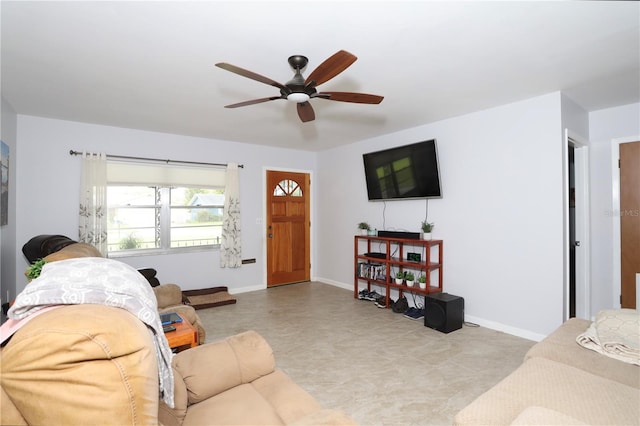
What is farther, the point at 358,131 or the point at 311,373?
the point at 358,131

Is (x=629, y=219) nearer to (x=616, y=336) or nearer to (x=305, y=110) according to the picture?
(x=616, y=336)

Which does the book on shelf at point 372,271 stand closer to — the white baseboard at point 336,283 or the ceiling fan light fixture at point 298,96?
the white baseboard at point 336,283

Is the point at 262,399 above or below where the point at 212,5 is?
below

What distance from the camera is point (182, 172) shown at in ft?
15.7

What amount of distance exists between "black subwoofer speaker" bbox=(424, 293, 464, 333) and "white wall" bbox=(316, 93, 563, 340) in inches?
12.6

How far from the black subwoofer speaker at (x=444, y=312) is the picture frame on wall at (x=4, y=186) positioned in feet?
14.9

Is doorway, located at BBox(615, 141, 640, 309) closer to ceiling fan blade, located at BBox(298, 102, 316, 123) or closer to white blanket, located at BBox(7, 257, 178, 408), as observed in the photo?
ceiling fan blade, located at BBox(298, 102, 316, 123)

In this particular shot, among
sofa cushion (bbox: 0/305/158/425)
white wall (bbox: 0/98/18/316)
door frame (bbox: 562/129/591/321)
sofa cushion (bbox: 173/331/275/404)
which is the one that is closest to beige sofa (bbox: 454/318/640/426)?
sofa cushion (bbox: 173/331/275/404)

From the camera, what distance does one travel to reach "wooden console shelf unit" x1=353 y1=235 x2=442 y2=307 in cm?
399

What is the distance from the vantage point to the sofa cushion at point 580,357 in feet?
4.82

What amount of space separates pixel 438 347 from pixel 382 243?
201 centimetres

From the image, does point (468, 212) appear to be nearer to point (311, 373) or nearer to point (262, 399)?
point (311, 373)

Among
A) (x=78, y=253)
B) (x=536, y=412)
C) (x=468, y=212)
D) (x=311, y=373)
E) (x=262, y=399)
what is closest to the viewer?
(x=536, y=412)

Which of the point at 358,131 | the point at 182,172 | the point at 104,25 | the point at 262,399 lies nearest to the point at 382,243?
the point at 358,131
